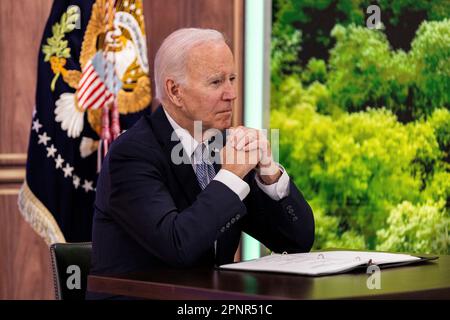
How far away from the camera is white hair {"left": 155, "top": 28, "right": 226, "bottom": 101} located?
2332 millimetres

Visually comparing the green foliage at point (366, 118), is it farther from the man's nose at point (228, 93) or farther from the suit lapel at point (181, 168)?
the suit lapel at point (181, 168)

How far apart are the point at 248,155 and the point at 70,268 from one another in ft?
1.97

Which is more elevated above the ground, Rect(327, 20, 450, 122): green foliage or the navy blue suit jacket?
Rect(327, 20, 450, 122): green foliage

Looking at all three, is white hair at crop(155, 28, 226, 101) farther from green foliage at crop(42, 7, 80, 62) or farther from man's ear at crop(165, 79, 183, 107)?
green foliage at crop(42, 7, 80, 62)

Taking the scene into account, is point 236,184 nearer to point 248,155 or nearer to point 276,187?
point 248,155

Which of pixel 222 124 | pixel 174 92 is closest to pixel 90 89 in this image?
pixel 174 92

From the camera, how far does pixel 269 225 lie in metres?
2.38

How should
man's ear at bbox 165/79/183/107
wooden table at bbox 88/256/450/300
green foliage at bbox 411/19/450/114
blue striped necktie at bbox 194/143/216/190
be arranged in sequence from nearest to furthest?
wooden table at bbox 88/256/450/300
blue striped necktie at bbox 194/143/216/190
man's ear at bbox 165/79/183/107
green foliage at bbox 411/19/450/114

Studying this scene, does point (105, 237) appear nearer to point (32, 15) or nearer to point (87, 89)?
point (87, 89)

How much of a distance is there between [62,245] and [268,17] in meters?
2.62

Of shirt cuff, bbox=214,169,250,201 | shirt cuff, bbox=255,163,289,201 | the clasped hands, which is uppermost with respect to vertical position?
the clasped hands

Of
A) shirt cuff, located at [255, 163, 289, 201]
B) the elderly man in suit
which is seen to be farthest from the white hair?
shirt cuff, located at [255, 163, 289, 201]

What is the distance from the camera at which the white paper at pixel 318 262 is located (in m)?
1.79
